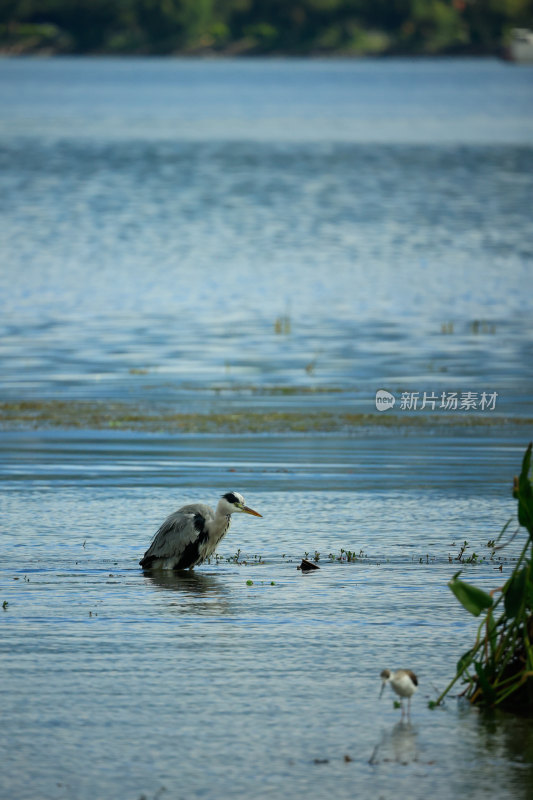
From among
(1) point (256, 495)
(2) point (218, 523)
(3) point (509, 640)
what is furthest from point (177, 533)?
(3) point (509, 640)

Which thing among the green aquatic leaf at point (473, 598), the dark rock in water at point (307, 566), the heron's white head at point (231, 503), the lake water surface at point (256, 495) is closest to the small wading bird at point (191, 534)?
the heron's white head at point (231, 503)

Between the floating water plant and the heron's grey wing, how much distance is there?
129 inches

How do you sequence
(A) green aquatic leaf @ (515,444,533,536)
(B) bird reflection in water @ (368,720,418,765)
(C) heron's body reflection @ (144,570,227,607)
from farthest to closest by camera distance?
(C) heron's body reflection @ (144,570,227,607)
(A) green aquatic leaf @ (515,444,533,536)
(B) bird reflection in water @ (368,720,418,765)

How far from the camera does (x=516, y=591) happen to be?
30.7 feet

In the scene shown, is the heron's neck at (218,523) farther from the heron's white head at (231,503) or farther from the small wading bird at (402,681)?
the small wading bird at (402,681)

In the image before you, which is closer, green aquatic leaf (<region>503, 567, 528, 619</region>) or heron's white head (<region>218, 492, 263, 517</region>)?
green aquatic leaf (<region>503, 567, 528, 619</region>)

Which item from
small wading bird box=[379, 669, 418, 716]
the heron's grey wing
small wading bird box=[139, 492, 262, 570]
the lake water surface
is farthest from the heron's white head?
small wading bird box=[379, 669, 418, 716]

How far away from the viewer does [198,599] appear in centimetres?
1205

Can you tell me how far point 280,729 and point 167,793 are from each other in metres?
1.09

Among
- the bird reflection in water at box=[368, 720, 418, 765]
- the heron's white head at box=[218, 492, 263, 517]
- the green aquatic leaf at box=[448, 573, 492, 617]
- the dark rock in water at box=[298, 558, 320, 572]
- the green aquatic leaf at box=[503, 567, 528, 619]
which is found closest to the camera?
the bird reflection in water at box=[368, 720, 418, 765]

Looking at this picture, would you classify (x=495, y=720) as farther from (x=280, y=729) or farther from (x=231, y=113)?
(x=231, y=113)

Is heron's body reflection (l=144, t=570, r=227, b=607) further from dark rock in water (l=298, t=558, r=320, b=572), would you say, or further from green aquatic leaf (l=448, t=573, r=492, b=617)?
green aquatic leaf (l=448, t=573, r=492, b=617)

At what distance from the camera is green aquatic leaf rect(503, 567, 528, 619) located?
932 cm

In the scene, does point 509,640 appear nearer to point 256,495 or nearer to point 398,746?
point 398,746
